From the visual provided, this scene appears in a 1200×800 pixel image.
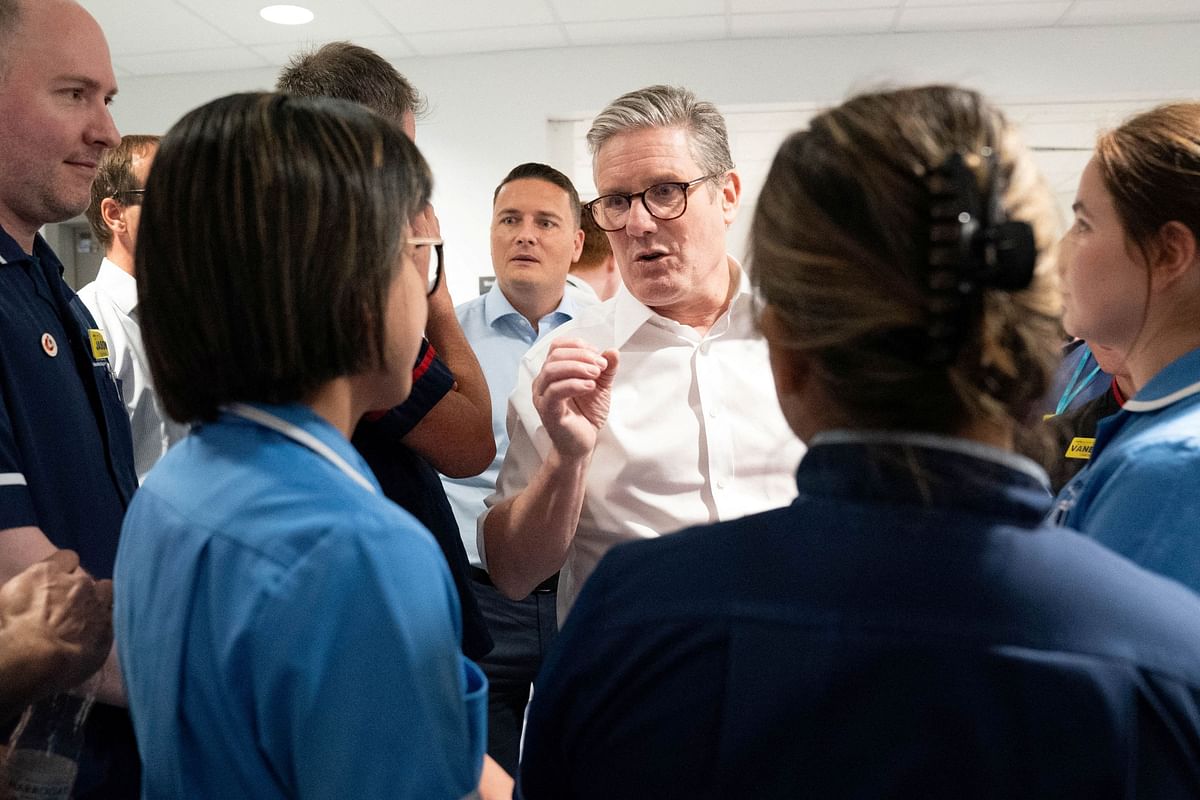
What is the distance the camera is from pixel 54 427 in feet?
3.98

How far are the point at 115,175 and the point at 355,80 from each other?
5.04 ft

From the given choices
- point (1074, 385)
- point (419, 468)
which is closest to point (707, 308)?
point (419, 468)

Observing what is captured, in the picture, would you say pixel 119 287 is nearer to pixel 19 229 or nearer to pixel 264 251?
pixel 19 229

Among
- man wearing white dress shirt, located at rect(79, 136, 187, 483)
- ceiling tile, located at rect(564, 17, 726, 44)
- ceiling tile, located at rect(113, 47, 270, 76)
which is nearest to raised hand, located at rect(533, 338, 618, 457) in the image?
man wearing white dress shirt, located at rect(79, 136, 187, 483)

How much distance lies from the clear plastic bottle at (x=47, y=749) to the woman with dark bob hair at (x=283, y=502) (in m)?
0.31

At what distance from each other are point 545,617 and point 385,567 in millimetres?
1398

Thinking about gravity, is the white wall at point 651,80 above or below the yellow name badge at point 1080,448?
above

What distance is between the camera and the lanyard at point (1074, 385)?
2195mm

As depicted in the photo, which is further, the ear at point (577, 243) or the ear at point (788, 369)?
the ear at point (577, 243)

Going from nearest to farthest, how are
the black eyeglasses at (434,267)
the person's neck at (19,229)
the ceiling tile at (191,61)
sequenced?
the black eyeglasses at (434,267), the person's neck at (19,229), the ceiling tile at (191,61)

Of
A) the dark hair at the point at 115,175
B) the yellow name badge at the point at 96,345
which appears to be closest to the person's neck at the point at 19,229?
the yellow name badge at the point at 96,345

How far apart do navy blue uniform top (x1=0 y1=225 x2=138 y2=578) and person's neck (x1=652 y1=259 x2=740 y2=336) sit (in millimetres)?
912

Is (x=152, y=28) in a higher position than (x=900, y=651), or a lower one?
higher

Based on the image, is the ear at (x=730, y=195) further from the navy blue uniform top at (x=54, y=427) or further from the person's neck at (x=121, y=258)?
the person's neck at (x=121, y=258)
